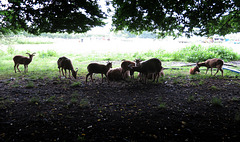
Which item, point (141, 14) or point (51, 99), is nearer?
point (51, 99)

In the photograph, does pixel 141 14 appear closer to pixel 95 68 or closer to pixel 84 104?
pixel 95 68

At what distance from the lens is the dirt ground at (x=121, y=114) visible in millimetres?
3148

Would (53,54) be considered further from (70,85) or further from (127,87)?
(127,87)

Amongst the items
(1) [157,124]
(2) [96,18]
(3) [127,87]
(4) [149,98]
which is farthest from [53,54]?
(1) [157,124]

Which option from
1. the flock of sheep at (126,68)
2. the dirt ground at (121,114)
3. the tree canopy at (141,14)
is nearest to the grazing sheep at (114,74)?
the flock of sheep at (126,68)

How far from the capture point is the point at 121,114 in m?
4.09

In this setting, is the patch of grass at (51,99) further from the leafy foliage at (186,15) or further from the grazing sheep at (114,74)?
the leafy foliage at (186,15)

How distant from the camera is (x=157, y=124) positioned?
354 centimetres

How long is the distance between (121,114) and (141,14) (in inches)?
185

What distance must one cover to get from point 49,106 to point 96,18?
5483 mm

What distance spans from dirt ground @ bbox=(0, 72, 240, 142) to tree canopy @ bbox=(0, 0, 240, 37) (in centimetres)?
282

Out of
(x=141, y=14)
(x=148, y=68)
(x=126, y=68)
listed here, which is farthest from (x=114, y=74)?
(x=141, y=14)

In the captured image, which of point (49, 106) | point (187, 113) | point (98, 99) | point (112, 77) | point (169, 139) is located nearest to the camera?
point (169, 139)

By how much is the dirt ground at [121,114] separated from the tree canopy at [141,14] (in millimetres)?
2821
